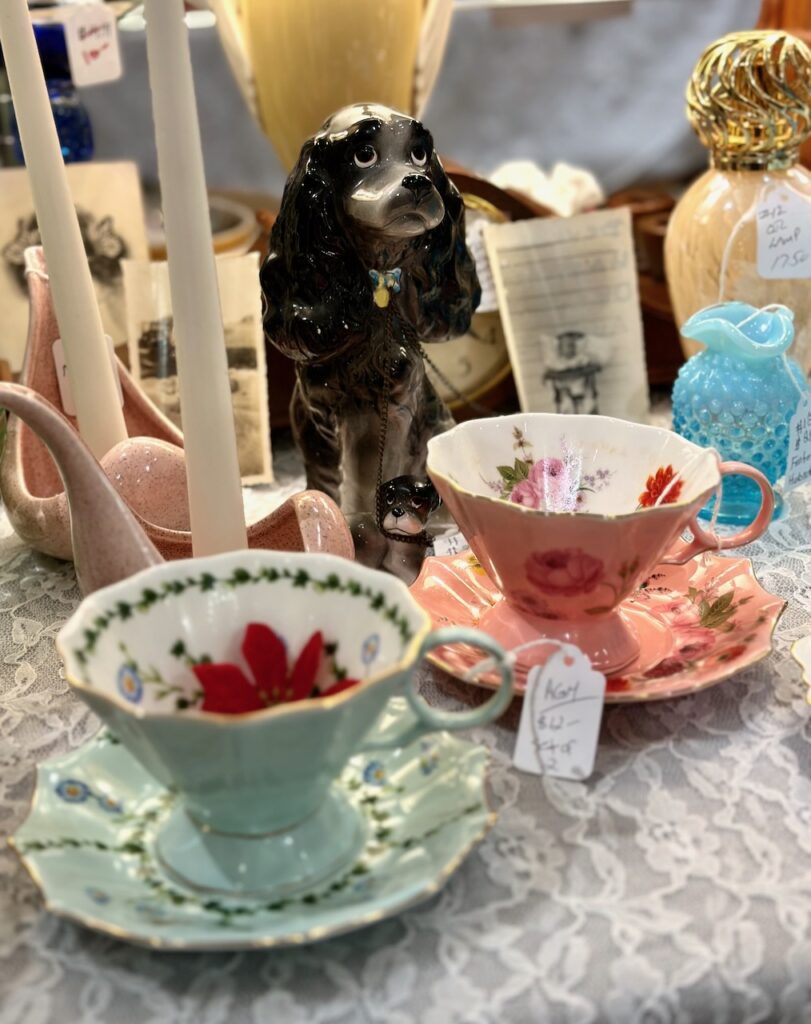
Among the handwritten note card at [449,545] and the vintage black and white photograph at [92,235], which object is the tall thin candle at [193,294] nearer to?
the handwritten note card at [449,545]

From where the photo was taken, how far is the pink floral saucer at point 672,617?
24.0 inches

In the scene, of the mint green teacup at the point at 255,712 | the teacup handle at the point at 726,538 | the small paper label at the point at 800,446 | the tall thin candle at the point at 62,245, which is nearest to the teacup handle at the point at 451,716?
the mint green teacup at the point at 255,712

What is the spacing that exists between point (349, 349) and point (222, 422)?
146 mm

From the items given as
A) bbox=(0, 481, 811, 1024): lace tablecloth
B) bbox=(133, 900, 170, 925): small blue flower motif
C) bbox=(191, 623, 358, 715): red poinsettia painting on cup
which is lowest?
bbox=(0, 481, 811, 1024): lace tablecloth

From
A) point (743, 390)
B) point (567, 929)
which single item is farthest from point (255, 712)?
point (743, 390)

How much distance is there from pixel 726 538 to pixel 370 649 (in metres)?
0.28

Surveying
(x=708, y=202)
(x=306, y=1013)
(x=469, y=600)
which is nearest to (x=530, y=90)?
(x=708, y=202)

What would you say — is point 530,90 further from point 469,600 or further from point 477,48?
point 469,600

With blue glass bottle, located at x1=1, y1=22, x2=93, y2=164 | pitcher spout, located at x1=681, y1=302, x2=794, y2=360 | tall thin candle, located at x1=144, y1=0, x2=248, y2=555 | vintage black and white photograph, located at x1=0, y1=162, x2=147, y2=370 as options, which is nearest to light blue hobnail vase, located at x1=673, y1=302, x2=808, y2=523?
pitcher spout, located at x1=681, y1=302, x2=794, y2=360

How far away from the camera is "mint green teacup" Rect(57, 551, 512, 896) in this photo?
0.45m

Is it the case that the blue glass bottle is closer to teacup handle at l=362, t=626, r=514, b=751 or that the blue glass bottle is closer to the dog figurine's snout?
→ the dog figurine's snout

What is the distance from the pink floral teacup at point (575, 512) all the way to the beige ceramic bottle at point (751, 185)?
0.98 ft

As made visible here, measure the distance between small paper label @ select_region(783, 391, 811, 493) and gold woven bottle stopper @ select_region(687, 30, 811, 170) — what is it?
0.21 meters

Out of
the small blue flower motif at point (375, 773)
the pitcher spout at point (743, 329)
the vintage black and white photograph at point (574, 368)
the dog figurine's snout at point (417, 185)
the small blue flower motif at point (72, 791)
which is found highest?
the dog figurine's snout at point (417, 185)
